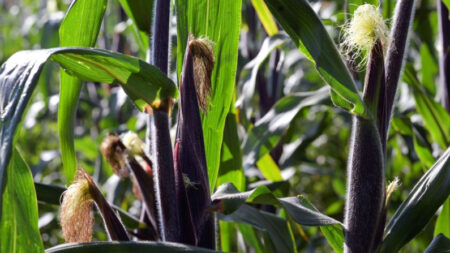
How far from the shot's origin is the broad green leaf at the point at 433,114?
1.19 m

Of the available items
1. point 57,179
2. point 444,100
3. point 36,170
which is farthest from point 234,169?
point 57,179

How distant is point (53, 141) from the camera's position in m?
3.62

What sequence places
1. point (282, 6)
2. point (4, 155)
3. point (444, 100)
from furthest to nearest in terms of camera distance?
point (444, 100)
point (282, 6)
point (4, 155)

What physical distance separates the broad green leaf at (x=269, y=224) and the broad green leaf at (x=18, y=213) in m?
0.33

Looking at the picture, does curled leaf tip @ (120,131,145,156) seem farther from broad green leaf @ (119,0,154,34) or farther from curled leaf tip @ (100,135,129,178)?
broad green leaf @ (119,0,154,34)

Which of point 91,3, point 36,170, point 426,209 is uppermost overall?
point 91,3

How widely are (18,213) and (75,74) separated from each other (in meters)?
0.22

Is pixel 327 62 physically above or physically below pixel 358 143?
above

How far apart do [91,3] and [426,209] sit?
1.69 ft

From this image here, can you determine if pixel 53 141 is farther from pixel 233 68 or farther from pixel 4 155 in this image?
pixel 4 155

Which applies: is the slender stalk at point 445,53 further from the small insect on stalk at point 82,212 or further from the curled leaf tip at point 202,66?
the small insect on stalk at point 82,212

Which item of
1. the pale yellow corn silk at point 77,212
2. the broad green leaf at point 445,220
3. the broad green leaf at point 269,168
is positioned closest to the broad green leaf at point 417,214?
the broad green leaf at point 445,220

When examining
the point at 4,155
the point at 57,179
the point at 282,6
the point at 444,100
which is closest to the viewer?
the point at 4,155

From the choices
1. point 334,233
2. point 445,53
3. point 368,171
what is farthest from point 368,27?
point 445,53
